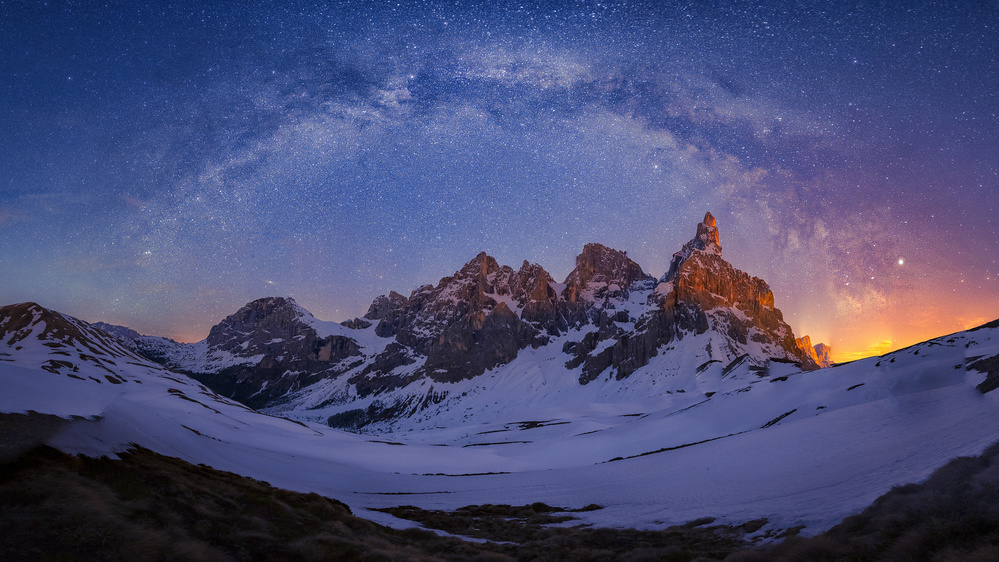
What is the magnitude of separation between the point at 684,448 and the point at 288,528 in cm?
4729

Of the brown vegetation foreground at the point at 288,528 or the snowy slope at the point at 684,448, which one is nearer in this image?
the brown vegetation foreground at the point at 288,528

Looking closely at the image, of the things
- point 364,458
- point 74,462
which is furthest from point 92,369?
point 74,462

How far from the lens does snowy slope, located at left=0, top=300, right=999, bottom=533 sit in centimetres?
1856

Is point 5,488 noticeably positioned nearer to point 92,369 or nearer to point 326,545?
point 326,545

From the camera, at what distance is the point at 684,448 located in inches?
1989

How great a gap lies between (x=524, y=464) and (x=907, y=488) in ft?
196

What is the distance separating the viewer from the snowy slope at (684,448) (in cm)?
1856

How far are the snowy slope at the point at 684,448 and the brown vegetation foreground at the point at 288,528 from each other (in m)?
2.11

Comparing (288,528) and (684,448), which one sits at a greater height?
(288,528)

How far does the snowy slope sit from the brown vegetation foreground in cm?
211

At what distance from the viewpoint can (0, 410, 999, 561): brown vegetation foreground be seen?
866 centimetres

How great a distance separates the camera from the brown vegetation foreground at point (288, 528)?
28.4 feet

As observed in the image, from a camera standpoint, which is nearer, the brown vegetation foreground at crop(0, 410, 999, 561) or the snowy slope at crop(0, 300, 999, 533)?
the brown vegetation foreground at crop(0, 410, 999, 561)

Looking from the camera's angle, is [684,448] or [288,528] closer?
[288,528]
